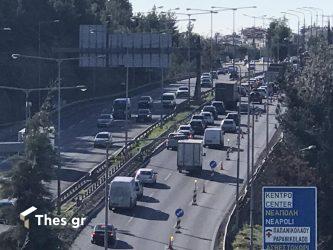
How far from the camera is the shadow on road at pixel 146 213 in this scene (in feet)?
175

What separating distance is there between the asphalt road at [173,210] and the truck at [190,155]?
0.54 meters

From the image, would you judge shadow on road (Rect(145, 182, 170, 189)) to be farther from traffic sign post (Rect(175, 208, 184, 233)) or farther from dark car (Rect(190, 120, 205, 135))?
dark car (Rect(190, 120, 205, 135))

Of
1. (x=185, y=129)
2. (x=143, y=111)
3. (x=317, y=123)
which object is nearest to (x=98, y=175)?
(x=317, y=123)

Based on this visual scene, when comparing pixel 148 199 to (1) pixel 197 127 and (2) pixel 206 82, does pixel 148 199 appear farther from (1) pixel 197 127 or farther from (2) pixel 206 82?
(2) pixel 206 82

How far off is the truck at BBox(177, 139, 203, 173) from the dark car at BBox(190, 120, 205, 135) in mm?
16048

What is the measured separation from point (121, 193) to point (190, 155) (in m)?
11.6

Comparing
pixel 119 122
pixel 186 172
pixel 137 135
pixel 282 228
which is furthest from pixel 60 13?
pixel 282 228

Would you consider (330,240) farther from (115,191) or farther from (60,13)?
(60,13)

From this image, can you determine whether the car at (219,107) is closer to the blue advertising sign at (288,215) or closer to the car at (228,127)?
the car at (228,127)

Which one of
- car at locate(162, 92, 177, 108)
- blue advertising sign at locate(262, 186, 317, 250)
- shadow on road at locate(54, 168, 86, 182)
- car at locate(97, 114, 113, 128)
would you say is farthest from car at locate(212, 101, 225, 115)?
blue advertising sign at locate(262, 186, 317, 250)

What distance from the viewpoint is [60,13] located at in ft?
373

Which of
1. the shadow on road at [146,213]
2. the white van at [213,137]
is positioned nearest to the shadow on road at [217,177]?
the white van at [213,137]

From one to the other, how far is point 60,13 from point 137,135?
124ft

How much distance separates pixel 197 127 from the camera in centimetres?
8162
